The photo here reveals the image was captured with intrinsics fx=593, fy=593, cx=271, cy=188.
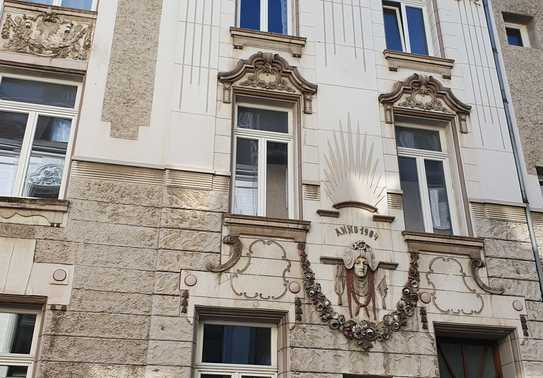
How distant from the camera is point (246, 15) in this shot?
11.0 metres

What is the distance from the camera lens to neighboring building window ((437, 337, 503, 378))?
29.6 ft

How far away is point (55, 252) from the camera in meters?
8.12

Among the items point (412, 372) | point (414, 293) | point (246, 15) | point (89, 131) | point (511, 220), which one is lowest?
point (412, 372)

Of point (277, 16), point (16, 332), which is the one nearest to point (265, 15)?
point (277, 16)

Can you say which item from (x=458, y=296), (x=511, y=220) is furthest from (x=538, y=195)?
(x=458, y=296)

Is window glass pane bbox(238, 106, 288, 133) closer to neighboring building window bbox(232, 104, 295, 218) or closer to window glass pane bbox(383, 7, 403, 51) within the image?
neighboring building window bbox(232, 104, 295, 218)

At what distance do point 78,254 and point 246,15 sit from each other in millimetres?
5498

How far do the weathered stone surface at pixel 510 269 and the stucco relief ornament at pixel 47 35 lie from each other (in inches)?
290

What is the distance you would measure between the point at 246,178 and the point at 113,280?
271 cm

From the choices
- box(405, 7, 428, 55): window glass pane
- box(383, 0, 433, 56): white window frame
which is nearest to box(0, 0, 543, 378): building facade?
box(405, 7, 428, 55): window glass pane

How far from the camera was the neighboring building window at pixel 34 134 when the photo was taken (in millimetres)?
8805

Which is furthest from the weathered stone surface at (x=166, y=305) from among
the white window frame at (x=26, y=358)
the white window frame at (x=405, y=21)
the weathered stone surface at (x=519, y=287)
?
the white window frame at (x=405, y=21)

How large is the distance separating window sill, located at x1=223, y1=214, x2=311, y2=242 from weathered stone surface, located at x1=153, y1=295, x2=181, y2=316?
130cm

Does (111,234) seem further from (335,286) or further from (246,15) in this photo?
(246,15)
